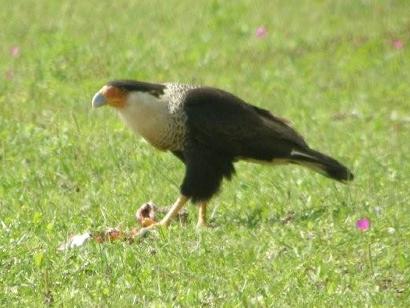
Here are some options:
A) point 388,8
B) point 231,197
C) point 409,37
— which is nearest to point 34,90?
point 231,197

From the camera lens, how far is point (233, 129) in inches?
300

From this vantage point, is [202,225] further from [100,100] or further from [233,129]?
[100,100]

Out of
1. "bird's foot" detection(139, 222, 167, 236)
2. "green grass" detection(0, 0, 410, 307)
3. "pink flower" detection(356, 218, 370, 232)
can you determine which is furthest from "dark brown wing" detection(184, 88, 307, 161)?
"pink flower" detection(356, 218, 370, 232)

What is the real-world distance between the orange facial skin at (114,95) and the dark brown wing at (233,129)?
14.0 inches

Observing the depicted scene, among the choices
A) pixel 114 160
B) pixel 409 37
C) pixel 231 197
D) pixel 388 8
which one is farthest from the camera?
pixel 388 8

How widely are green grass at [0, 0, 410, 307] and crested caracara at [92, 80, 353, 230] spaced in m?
0.23

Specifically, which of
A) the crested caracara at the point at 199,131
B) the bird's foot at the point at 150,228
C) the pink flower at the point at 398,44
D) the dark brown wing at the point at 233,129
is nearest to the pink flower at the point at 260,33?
the pink flower at the point at 398,44

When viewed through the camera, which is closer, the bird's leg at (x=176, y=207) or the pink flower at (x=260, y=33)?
the bird's leg at (x=176, y=207)

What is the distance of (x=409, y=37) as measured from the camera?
585 inches

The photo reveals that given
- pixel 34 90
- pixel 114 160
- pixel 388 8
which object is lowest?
pixel 388 8

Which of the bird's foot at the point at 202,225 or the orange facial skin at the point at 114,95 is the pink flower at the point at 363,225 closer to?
the bird's foot at the point at 202,225

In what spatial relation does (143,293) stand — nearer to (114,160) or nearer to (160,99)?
(160,99)

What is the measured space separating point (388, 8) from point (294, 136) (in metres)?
9.17

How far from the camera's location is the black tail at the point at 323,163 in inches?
305
